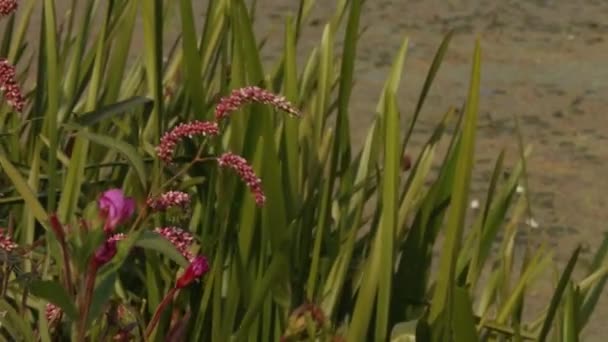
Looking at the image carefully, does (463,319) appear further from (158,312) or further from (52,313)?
(52,313)

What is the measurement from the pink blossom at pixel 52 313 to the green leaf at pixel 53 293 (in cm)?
18

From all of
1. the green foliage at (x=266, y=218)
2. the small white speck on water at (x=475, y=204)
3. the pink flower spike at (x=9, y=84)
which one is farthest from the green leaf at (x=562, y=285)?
the small white speck on water at (x=475, y=204)

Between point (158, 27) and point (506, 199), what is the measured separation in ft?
1.41

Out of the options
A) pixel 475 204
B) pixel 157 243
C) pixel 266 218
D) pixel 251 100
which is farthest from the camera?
pixel 475 204

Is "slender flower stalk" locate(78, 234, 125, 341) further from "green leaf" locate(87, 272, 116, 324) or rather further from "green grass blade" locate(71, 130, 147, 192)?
"green grass blade" locate(71, 130, 147, 192)

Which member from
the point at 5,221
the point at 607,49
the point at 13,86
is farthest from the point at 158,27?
the point at 607,49

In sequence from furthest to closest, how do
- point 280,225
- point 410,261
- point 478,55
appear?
1. point 410,261
2. point 280,225
3. point 478,55

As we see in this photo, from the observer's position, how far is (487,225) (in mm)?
1728

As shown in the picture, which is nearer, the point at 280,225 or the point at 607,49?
the point at 280,225

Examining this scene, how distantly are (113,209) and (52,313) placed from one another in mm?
220

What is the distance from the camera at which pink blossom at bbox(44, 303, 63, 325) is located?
1457 mm

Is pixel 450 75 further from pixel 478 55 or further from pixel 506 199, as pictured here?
pixel 478 55

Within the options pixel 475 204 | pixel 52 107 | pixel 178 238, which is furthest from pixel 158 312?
pixel 475 204

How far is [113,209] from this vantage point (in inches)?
50.1
